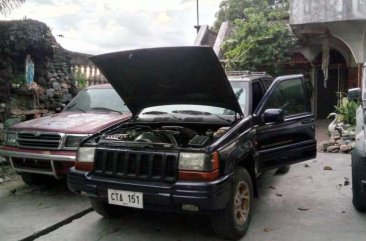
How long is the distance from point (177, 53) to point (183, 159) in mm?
1194

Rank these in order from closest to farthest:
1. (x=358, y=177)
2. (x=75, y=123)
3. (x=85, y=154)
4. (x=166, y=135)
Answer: (x=85, y=154) < (x=166, y=135) < (x=358, y=177) < (x=75, y=123)

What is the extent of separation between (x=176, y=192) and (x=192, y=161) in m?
0.32

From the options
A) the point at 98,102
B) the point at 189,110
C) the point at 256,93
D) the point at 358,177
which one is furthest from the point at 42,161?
the point at 358,177

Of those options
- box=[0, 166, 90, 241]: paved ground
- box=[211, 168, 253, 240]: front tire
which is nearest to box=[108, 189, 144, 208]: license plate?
box=[211, 168, 253, 240]: front tire

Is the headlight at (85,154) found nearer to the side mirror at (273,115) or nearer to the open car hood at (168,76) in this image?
the open car hood at (168,76)

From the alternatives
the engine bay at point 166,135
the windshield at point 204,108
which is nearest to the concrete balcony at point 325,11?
the windshield at point 204,108

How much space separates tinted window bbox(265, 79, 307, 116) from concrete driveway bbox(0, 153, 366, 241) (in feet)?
4.07

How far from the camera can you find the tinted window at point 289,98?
5.17 meters

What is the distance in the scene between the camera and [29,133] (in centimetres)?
529

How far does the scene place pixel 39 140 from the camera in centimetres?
521

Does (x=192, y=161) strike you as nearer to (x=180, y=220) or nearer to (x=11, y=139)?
(x=180, y=220)

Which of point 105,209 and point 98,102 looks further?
point 98,102

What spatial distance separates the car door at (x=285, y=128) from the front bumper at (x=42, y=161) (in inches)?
96.9

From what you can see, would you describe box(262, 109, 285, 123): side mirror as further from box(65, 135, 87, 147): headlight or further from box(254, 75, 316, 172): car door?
box(65, 135, 87, 147): headlight
